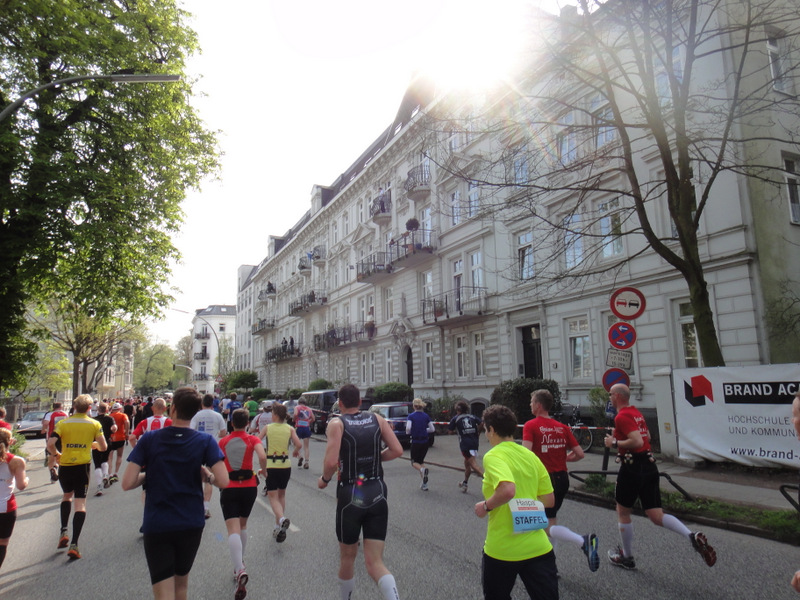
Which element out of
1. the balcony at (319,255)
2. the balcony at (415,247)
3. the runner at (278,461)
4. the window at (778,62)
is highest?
the balcony at (319,255)

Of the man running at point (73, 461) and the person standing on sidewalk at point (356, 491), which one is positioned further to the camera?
the man running at point (73, 461)

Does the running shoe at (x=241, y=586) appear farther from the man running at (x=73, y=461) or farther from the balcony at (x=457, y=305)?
the balcony at (x=457, y=305)

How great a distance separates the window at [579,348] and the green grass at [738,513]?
10.2 metres

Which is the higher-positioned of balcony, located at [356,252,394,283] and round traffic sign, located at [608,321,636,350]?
balcony, located at [356,252,394,283]

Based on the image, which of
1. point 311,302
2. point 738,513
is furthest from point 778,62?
point 311,302

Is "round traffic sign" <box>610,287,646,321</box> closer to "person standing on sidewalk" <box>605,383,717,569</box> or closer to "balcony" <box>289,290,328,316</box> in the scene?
"person standing on sidewalk" <box>605,383,717,569</box>

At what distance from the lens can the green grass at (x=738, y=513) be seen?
666cm

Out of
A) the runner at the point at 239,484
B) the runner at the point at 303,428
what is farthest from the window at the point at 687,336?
the runner at the point at 239,484

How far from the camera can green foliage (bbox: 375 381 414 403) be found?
27547 mm

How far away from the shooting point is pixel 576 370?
19.4 meters

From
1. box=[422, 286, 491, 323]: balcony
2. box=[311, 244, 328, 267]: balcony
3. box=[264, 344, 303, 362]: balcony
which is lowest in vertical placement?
box=[264, 344, 303, 362]: balcony

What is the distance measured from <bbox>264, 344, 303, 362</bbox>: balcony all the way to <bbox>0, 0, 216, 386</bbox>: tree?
105ft

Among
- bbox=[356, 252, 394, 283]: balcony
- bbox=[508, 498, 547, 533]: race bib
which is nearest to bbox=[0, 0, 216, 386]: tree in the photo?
bbox=[508, 498, 547, 533]: race bib

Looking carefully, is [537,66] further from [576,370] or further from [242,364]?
[242,364]
